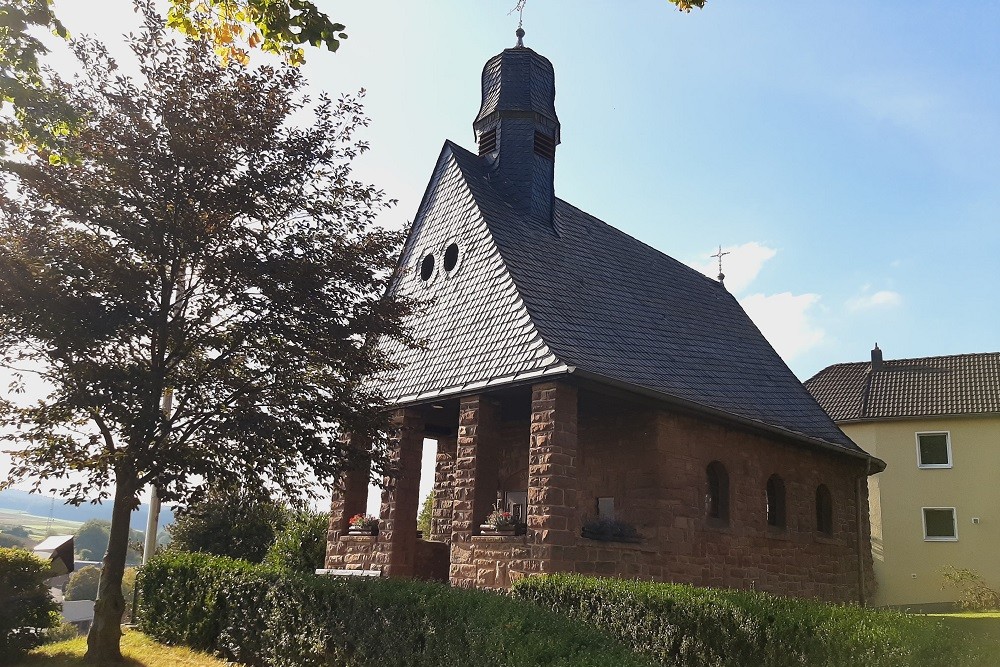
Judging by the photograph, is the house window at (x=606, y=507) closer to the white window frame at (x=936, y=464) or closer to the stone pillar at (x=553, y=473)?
the stone pillar at (x=553, y=473)

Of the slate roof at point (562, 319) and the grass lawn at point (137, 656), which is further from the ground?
the slate roof at point (562, 319)

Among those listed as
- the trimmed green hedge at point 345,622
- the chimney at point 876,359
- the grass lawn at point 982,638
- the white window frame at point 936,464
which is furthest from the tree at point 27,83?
the chimney at point 876,359

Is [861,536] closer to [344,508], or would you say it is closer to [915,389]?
[344,508]

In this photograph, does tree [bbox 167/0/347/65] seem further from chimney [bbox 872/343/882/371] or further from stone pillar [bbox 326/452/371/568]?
chimney [bbox 872/343/882/371]

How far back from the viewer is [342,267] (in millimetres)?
10031

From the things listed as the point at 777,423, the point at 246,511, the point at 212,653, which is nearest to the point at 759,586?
the point at 777,423

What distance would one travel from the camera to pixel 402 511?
13.2m

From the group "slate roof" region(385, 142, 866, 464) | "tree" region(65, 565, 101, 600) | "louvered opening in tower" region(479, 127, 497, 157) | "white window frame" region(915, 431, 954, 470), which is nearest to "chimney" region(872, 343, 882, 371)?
"white window frame" region(915, 431, 954, 470)

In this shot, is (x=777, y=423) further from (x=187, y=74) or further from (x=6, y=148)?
(x=6, y=148)

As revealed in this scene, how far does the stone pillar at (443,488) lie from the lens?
1512 cm

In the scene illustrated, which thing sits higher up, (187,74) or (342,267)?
(187,74)

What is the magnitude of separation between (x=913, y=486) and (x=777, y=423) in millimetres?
14657

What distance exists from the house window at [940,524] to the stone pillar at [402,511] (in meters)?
20.1

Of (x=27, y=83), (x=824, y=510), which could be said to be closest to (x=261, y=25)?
(x=27, y=83)
